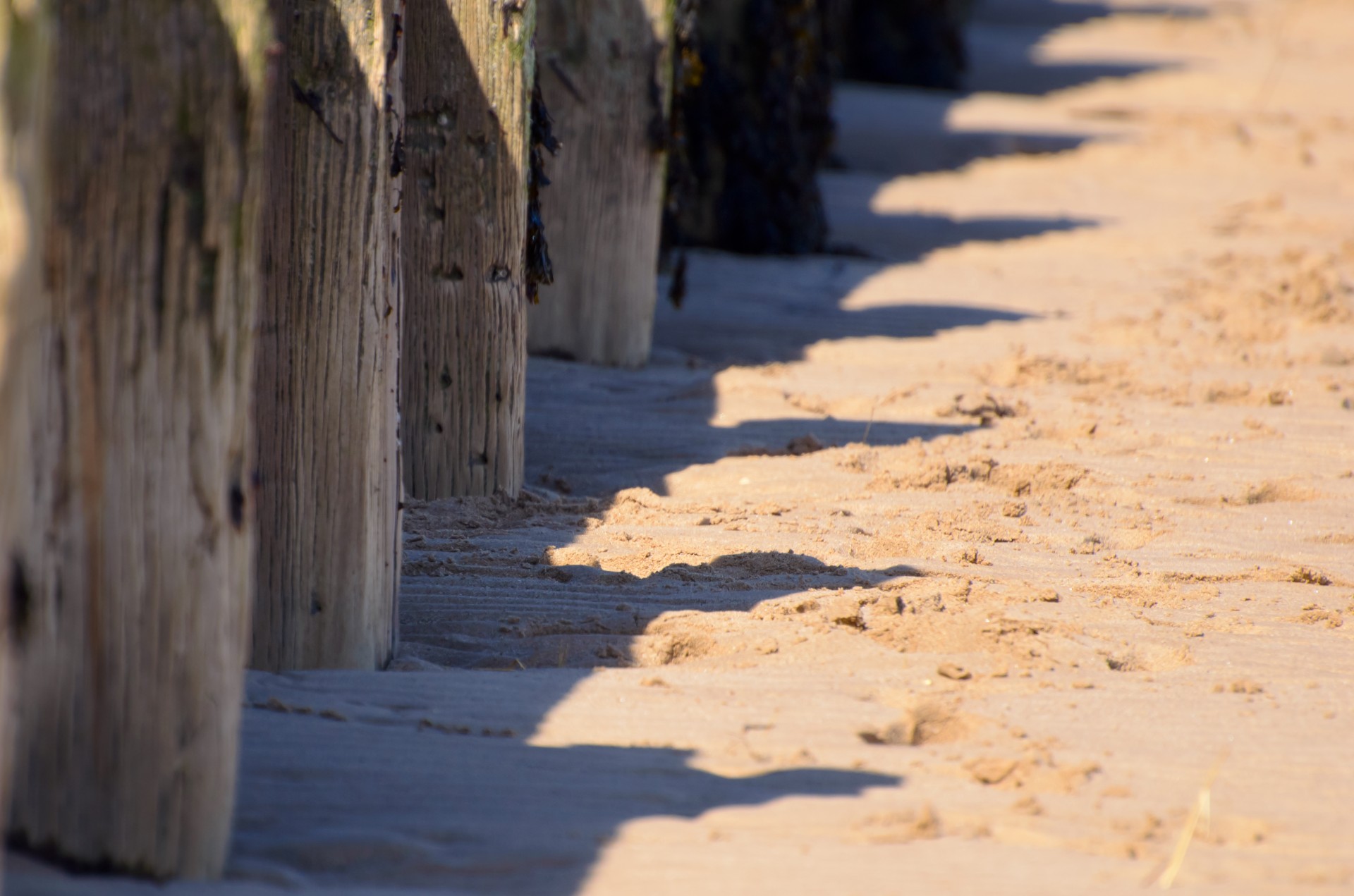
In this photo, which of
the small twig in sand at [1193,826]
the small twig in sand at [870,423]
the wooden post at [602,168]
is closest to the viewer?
the small twig in sand at [1193,826]

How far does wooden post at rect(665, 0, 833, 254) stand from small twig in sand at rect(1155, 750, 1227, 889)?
239 inches

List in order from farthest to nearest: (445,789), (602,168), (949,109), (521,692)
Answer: (949,109), (602,168), (521,692), (445,789)

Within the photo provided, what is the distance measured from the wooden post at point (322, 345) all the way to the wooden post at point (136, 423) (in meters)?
0.83

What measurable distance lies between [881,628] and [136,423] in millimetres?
1838

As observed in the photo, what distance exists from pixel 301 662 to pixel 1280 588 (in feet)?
8.29

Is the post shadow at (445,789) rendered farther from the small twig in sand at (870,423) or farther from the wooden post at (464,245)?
the small twig in sand at (870,423)

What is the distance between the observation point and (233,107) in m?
1.96

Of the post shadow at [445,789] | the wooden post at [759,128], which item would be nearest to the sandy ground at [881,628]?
the post shadow at [445,789]

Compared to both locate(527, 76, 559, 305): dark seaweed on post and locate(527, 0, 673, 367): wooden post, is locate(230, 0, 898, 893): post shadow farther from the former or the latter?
locate(527, 0, 673, 367): wooden post

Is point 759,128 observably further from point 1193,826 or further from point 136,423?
point 136,423

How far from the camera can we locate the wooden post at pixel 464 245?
4.07 metres

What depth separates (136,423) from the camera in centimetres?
195

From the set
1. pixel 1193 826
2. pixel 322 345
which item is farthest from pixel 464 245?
pixel 1193 826

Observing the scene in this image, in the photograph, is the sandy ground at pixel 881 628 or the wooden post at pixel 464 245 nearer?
the sandy ground at pixel 881 628
